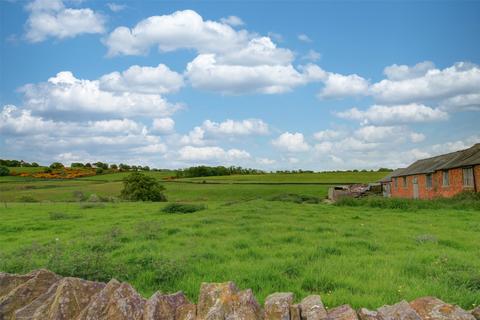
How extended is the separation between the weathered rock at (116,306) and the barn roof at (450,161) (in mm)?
38413

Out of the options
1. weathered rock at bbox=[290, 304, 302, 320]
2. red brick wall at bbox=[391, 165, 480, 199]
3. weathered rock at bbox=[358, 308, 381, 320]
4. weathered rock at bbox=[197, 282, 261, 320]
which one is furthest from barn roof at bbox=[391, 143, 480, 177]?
weathered rock at bbox=[197, 282, 261, 320]

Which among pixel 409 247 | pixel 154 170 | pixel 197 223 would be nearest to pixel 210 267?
pixel 409 247

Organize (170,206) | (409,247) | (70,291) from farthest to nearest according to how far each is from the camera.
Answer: (170,206), (409,247), (70,291)

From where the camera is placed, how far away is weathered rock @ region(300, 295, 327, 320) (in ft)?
14.7

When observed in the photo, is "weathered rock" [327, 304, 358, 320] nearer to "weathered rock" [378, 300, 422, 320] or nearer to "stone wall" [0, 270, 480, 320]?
"stone wall" [0, 270, 480, 320]

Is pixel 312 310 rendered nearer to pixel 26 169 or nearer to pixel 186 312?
pixel 186 312

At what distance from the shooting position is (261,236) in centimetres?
1381

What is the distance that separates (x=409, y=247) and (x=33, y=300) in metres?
10.3

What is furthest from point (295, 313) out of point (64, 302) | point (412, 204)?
point (412, 204)

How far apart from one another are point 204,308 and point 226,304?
0.98 feet

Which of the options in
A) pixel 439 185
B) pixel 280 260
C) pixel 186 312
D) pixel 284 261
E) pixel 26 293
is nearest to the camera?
pixel 186 312

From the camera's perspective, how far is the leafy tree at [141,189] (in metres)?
56.7

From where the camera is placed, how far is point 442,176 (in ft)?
144

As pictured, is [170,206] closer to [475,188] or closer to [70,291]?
[70,291]
